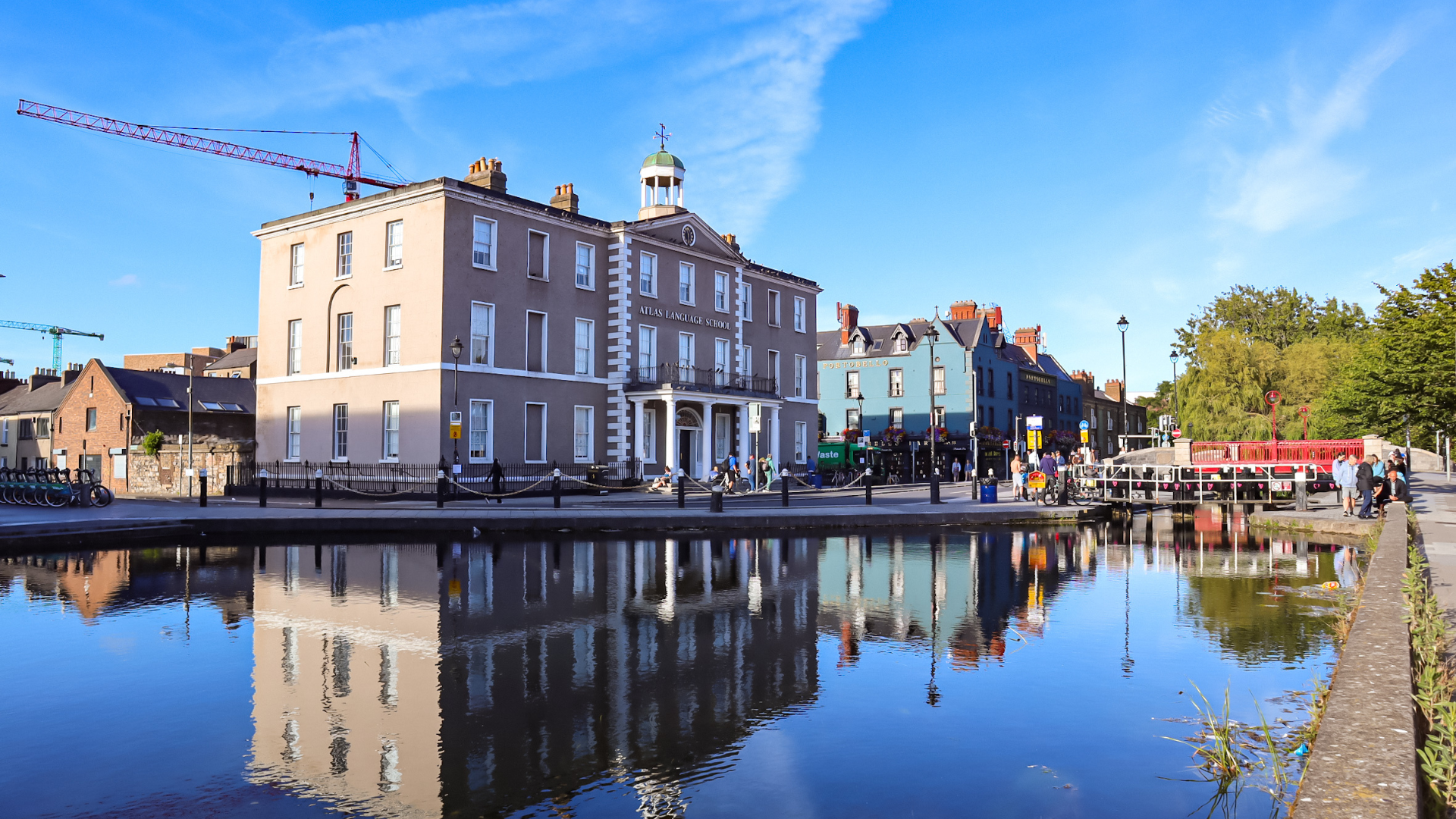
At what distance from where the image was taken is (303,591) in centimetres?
1225

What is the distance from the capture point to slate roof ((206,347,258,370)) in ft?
221

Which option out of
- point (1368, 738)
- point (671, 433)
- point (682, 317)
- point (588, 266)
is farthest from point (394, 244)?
point (1368, 738)

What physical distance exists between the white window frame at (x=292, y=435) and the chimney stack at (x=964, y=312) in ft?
151

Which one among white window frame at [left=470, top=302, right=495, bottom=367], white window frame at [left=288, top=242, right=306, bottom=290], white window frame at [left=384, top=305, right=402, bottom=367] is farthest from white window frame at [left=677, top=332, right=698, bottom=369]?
white window frame at [left=288, top=242, right=306, bottom=290]

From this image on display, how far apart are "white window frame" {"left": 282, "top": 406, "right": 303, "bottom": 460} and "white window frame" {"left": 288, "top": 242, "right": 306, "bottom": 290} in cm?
480

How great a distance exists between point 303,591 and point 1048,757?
10.0 m

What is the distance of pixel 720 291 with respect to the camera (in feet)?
137

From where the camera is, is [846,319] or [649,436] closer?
[649,436]

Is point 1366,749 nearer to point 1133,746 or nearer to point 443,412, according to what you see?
point 1133,746

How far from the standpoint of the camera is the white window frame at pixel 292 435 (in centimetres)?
3544

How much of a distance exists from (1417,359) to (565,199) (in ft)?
108

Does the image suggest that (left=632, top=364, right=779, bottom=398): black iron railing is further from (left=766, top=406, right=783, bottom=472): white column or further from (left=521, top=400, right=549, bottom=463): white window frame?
(left=521, top=400, right=549, bottom=463): white window frame

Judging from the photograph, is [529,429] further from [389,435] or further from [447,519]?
[447,519]

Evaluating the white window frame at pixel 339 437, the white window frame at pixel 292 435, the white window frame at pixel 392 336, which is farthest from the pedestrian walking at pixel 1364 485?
the white window frame at pixel 292 435
